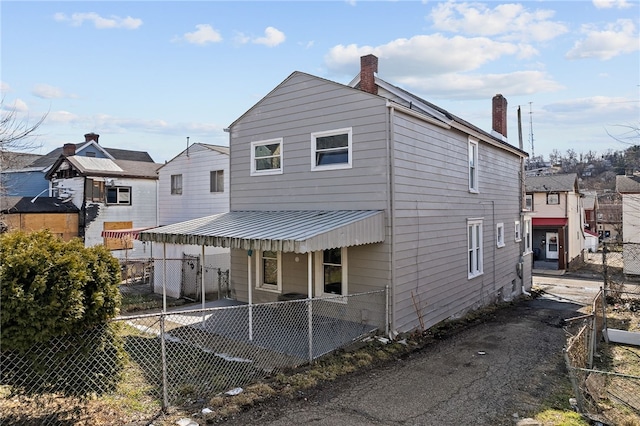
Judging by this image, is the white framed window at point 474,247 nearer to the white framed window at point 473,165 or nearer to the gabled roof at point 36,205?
the white framed window at point 473,165

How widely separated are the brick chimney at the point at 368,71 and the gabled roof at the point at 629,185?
18.1 m

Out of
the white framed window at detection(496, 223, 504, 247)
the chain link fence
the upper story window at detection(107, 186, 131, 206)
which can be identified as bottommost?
the chain link fence

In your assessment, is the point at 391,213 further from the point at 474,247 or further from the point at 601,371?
the point at 474,247

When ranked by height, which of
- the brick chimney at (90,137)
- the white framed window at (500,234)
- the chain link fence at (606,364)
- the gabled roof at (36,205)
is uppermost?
the brick chimney at (90,137)

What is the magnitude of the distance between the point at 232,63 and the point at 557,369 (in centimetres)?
1163

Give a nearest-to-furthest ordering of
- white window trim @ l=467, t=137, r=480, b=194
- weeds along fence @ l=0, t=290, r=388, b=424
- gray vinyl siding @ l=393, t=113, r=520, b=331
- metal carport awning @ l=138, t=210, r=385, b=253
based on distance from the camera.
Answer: weeds along fence @ l=0, t=290, r=388, b=424 < metal carport awning @ l=138, t=210, r=385, b=253 < gray vinyl siding @ l=393, t=113, r=520, b=331 < white window trim @ l=467, t=137, r=480, b=194

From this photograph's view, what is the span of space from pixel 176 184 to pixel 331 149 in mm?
13022

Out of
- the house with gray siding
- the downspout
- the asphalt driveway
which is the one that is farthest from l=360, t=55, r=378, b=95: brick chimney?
the asphalt driveway

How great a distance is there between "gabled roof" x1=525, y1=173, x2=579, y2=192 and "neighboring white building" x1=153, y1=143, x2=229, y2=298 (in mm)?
24458

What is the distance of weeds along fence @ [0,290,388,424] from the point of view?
4.86 m

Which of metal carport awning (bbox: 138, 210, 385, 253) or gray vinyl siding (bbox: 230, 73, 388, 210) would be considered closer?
metal carport awning (bbox: 138, 210, 385, 253)

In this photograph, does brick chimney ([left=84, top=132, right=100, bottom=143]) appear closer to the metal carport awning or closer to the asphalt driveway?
the metal carport awning

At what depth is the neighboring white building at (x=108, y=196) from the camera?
23219 mm

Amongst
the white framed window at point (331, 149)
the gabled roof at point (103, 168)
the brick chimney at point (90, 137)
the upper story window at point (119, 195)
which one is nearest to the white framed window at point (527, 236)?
the white framed window at point (331, 149)
